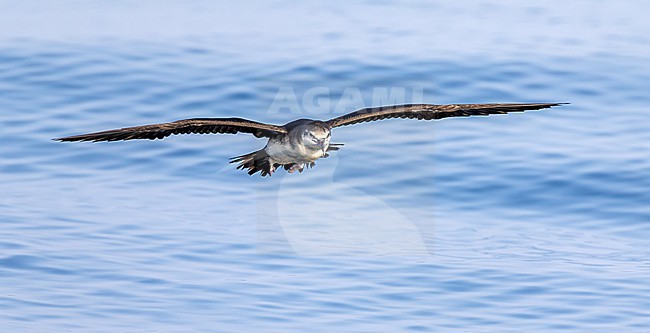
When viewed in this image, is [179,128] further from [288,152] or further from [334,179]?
[334,179]

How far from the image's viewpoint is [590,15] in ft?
78.8

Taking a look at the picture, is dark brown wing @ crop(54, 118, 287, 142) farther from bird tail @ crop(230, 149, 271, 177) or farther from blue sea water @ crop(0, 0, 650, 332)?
blue sea water @ crop(0, 0, 650, 332)

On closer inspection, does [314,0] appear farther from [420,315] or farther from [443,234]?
[420,315]

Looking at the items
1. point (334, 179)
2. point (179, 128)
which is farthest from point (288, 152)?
point (334, 179)

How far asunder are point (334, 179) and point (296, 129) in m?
4.95

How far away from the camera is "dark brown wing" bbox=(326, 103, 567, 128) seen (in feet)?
41.8

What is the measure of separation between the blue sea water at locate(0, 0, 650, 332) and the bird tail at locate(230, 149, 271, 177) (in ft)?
5.68

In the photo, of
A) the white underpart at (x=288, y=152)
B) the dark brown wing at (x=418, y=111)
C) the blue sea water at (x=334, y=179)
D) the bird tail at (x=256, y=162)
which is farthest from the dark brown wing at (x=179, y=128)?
the blue sea water at (x=334, y=179)

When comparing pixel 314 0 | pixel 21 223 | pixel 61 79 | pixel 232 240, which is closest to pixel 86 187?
pixel 21 223

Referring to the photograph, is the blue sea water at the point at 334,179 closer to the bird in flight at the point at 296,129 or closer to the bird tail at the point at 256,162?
the bird tail at the point at 256,162

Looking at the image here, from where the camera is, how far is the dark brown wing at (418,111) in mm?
12742

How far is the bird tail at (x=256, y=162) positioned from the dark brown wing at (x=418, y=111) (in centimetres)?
80

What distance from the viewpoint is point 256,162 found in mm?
13469

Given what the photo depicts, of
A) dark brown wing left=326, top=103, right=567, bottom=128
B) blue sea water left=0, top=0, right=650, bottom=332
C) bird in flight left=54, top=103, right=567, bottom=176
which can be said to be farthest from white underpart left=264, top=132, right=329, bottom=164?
blue sea water left=0, top=0, right=650, bottom=332
